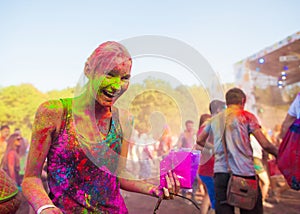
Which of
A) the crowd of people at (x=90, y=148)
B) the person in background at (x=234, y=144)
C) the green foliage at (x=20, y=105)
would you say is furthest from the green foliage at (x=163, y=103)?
the green foliage at (x=20, y=105)

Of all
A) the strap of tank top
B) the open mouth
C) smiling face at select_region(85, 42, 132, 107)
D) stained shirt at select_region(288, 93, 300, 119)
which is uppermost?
smiling face at select_region(85, 42, 132, 107)

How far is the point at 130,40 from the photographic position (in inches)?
36.2

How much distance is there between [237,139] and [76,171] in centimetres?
205

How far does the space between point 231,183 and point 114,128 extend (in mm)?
1879

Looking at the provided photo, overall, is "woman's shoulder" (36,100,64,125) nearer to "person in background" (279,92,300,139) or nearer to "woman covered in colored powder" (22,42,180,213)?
"woman covered in colored powder" (22,42,180,213)

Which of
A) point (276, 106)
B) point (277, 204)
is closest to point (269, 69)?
point (276, 106)

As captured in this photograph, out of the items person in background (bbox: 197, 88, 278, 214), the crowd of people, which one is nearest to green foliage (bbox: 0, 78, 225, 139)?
the crowd of people

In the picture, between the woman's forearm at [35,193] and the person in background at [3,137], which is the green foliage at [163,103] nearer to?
the woman's forearm at [35,193]

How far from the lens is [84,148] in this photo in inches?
45.7

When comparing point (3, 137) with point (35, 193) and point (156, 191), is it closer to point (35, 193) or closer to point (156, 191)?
point (35, 193)

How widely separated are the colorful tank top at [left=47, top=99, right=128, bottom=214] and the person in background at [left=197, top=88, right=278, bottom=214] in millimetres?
1717

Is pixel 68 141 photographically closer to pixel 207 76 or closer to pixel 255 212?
pixel 207 76

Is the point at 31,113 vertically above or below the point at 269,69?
below

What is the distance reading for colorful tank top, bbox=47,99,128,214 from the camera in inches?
45.9
